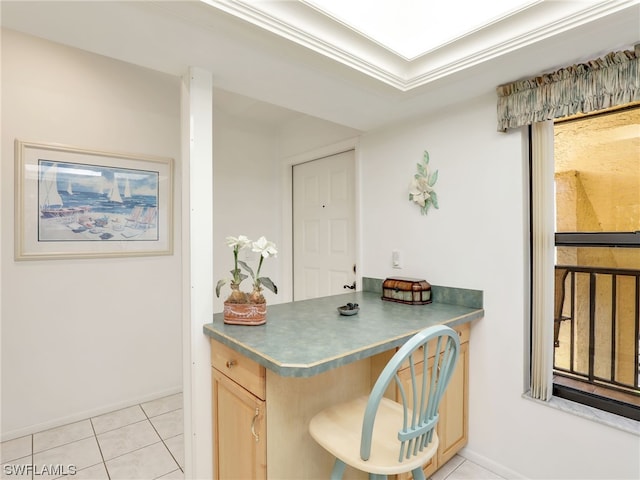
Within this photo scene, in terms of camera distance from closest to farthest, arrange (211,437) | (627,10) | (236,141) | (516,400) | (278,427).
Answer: (627,10), (278,427), (211,437), (516,400), (236,141)

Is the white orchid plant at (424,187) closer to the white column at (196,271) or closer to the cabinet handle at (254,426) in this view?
the white column at (196,271)

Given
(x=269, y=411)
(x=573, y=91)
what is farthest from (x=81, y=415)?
(x=573, y=91)

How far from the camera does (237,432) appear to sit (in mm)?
1430

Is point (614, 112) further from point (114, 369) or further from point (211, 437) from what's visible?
point (114, 369)

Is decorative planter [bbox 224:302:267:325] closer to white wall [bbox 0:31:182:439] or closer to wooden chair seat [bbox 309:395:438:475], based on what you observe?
wooden chair seat [bbox 309:395:438:475]

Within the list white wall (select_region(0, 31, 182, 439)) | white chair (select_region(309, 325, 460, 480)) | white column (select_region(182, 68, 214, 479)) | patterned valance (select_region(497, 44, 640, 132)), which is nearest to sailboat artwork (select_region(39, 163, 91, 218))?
white wall (select_region(0, 31, 182, 439))

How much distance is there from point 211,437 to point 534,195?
6.62 ft

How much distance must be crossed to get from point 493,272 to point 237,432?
1.55m

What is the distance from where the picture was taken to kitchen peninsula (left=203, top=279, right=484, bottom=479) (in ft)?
4.25

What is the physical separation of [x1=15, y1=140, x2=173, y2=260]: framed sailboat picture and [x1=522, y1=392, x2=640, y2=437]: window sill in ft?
9.15


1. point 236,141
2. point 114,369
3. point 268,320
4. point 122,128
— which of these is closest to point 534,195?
point 268,320

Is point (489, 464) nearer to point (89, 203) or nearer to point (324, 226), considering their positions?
point (324, 226)

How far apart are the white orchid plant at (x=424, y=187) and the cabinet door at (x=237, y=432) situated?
154 cm

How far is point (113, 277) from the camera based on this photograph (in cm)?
258
